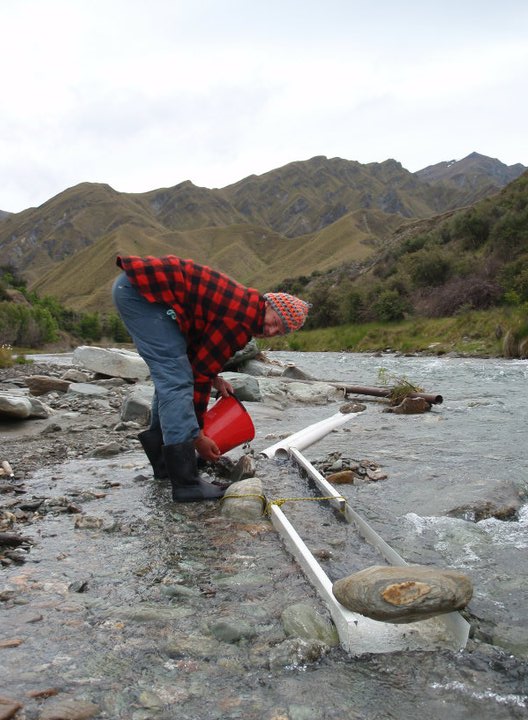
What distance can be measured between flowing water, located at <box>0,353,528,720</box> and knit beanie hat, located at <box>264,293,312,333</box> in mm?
1343

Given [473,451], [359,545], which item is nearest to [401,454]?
[473,451]

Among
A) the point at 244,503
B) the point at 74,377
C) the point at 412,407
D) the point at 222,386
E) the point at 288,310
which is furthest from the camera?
the point at 74,377

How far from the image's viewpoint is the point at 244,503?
391 centimetres

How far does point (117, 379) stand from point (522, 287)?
757 inches

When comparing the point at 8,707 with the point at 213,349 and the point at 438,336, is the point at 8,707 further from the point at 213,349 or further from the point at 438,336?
the point at 438,336

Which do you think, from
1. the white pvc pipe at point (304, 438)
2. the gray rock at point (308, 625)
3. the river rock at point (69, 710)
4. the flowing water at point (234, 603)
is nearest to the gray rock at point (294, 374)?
the white pvc pipe at point (304, 438)

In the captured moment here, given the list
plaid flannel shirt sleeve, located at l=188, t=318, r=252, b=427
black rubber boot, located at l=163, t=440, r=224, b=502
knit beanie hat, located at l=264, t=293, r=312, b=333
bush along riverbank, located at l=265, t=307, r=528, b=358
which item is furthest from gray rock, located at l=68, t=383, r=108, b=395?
bush along riverbank, located at l=265, t=307, r=528, b=358

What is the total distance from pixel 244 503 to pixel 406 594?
1.89 metres

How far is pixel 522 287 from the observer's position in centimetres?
2473

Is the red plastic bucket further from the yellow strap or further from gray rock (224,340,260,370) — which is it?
gray rock (224,340,260,370)

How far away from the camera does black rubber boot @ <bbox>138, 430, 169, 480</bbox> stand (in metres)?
4.82

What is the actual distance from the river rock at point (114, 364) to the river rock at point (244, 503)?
9749mm

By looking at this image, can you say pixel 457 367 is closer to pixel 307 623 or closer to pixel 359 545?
pixel 359 545

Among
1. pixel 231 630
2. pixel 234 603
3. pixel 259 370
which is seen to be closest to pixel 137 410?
pixel 234 603
